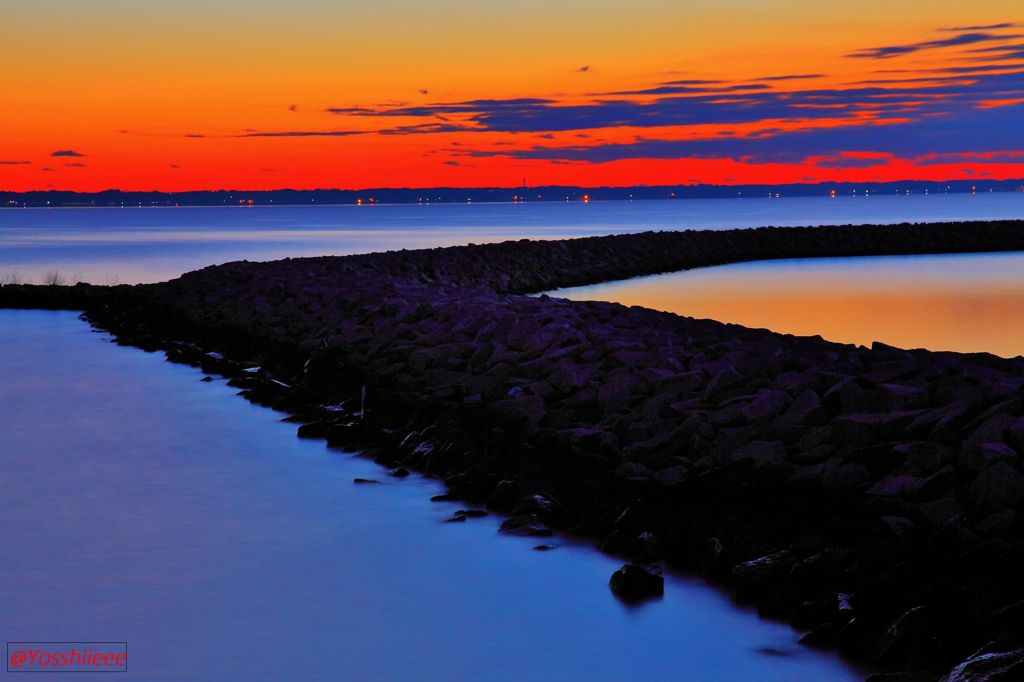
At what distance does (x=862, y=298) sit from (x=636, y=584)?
18618mm

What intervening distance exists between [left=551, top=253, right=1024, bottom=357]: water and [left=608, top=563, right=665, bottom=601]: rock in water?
35.6 ft

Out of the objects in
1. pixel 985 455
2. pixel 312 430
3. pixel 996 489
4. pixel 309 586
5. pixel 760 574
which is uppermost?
pixel 985 455

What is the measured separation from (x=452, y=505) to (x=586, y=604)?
207 cm

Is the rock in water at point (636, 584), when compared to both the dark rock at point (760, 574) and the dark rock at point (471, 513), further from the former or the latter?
the dark rock at point (471, 513)

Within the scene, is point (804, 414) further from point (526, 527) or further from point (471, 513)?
point (471, 513)

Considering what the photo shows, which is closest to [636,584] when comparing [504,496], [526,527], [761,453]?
[526,527]

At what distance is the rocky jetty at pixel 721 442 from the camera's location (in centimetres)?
537

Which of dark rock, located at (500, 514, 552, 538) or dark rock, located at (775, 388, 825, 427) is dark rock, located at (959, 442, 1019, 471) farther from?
dark rock, located at (500, 514, 552, 538)

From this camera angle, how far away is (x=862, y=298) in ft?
76.8

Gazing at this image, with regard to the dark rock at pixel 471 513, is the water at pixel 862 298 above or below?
above

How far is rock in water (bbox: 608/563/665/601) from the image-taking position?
5.87 m

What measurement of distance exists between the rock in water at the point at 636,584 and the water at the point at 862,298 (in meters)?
10.8

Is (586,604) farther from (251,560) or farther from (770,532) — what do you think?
(251,560)

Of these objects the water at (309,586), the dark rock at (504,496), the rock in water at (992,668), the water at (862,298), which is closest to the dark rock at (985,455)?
the water at (309,586)
